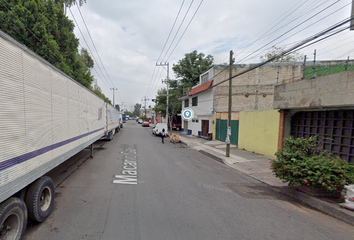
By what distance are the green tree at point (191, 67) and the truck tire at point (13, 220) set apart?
30.6 metres

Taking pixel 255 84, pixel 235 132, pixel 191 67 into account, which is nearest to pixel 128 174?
pixel 235 132

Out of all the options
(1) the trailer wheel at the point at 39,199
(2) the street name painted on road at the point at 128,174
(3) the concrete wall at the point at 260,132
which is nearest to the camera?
(1) the trailer wheel at the point at 39,199

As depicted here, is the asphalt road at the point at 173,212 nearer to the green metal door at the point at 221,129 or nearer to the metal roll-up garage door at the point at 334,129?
the metal roll-up garage door at the point at 334,129

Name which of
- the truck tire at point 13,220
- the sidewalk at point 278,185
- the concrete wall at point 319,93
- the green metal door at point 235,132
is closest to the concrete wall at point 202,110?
the green metal door at point 235,132

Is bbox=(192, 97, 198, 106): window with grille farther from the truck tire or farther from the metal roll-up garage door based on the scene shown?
the truck tire

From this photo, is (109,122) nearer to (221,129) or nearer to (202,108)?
(221,129)

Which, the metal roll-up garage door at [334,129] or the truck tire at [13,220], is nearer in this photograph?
the truck tire at [13,220]

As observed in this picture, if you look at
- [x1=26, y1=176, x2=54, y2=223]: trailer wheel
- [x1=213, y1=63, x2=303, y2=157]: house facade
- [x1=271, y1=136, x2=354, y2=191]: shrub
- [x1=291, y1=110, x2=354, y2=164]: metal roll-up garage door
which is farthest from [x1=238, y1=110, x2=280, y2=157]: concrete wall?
[x1=26, y1=176, x2=54, y2=223]: trailer wheel

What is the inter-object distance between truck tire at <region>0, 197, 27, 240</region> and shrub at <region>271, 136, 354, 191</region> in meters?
5.83

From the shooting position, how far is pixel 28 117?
3.06 m

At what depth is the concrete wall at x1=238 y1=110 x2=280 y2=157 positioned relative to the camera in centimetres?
998

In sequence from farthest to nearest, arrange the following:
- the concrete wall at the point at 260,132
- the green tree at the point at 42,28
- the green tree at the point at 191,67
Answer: the green tree at the point at 191,67, the green tree at the point at 42,28, the concrete wall at the point at 260,132

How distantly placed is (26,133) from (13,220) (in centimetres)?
133

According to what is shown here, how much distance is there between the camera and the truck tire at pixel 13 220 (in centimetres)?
254
